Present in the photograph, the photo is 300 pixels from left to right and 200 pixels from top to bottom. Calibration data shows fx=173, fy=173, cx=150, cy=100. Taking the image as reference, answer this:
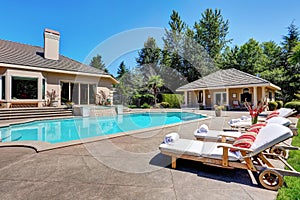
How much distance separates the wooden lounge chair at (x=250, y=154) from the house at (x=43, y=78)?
1309 cm

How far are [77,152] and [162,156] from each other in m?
1.95

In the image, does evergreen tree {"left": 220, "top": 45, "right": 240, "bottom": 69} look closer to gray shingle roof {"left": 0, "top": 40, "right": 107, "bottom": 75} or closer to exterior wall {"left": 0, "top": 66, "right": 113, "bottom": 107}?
exterior wall {"left": 0, "top": 66, "right": 113, "bottom": 107}

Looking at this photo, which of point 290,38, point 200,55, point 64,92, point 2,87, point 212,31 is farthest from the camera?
point 212,31

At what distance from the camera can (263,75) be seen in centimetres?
2438

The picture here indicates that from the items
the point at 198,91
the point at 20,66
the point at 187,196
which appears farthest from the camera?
the point at 198,91

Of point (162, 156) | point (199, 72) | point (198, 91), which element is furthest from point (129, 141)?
point (199, 72)

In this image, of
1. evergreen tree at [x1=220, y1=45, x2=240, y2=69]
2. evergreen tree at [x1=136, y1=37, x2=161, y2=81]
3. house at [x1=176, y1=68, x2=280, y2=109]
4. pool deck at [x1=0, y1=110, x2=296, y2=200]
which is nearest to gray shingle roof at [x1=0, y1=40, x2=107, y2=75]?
pool deck at [x1=0, y1=110, x2=296, y2=200]

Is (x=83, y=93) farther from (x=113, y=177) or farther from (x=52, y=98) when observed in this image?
(x=113, y=177)

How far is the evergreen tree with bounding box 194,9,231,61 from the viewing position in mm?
31562

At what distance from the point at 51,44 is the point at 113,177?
1617cm

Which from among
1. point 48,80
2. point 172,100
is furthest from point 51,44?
point 172,100

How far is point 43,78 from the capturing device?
1340 cm

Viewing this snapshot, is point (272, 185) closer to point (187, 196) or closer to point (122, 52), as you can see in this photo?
point (187, 196)

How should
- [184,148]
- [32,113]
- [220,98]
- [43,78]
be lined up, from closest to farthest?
[184,148], [32,113], [43,78], [220,98]
